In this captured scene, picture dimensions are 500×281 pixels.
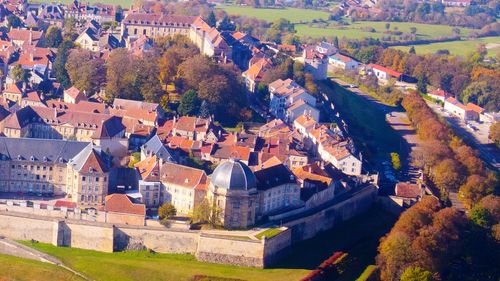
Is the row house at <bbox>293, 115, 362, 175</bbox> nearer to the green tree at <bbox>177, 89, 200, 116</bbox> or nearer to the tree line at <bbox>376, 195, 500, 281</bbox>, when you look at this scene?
the tree line at <bbox>376, 195, 500, 281</bbox>

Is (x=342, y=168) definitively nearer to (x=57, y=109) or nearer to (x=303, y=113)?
(x=303, y=113)

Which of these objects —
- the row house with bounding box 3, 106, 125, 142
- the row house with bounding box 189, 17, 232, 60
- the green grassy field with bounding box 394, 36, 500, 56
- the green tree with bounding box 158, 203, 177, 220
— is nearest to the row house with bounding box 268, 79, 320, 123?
the row house with bounding box 189, 17, 232, 60

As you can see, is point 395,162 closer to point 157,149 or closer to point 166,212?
point 157,149

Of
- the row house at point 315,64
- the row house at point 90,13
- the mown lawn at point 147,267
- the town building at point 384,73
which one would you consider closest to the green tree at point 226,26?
the row house at point 90,13

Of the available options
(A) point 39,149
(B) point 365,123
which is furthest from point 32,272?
(B) point 365,123

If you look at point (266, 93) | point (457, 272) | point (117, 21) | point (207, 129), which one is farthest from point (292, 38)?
point (457, 272)

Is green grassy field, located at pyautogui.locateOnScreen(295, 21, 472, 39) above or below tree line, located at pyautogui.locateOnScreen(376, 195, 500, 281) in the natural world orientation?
above
